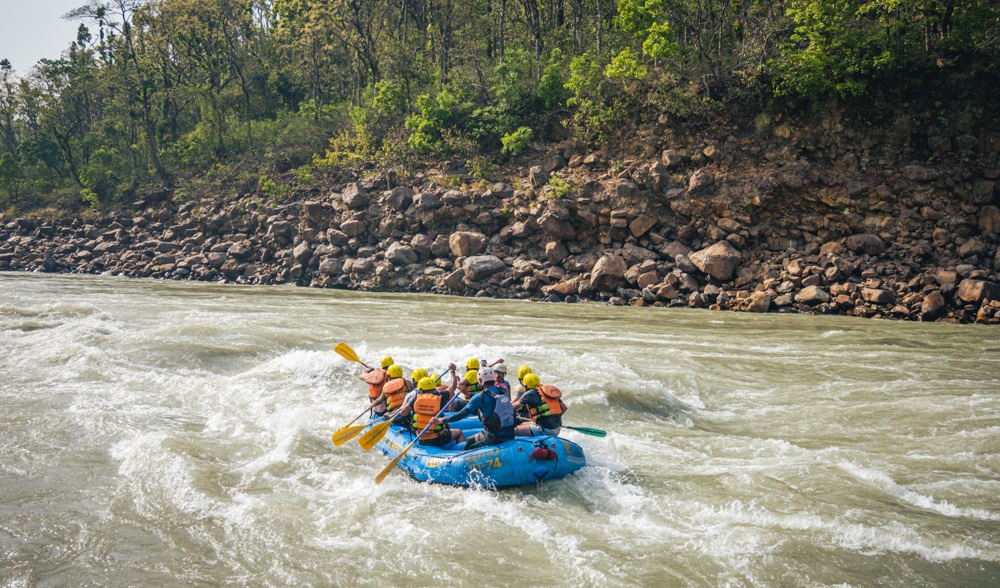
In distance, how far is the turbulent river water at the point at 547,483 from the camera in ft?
18.3

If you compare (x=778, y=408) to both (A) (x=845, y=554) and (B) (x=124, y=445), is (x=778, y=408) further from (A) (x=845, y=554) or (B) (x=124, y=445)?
(B) (x=124, y=445)

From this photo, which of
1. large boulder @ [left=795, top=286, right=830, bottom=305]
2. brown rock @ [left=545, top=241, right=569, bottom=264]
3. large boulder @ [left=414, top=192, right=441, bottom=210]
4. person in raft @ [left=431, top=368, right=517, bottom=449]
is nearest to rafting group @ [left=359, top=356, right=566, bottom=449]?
person in raft @ [left=431, top=368, right=517, bottom=449]

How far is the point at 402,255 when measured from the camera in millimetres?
22219

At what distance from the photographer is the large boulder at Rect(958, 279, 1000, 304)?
14.7 metres

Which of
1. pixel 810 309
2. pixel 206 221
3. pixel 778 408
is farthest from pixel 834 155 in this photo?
pixel 206 221

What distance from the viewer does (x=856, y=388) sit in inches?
396

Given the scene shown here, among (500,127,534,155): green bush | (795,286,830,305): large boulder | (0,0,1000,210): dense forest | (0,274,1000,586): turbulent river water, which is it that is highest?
(0,0,1000,210): dense forest

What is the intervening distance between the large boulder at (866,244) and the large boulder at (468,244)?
10.4 m

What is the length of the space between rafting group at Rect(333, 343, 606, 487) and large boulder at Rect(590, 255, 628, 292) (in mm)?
10895

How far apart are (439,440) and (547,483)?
1.36 meters

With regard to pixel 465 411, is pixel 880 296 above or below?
above

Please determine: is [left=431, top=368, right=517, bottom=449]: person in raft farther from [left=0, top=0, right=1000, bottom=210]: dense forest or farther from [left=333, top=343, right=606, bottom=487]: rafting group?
[left=0, top=0, right=1000, bottom=210]: dense forest

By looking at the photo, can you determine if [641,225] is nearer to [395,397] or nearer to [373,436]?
[395,397]

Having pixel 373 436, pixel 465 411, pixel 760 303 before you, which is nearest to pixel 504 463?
pixel 465 411
